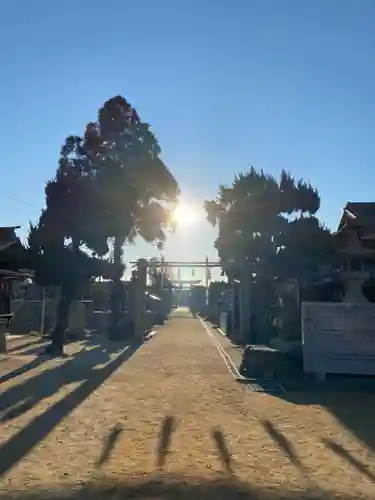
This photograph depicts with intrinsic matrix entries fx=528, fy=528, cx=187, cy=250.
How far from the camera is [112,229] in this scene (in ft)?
66.7

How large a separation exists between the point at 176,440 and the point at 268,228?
51.9 ft

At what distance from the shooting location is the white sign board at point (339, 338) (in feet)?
39.4

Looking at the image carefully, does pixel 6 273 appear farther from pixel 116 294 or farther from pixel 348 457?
pixel 348 457

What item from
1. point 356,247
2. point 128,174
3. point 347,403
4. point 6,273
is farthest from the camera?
point 128,174

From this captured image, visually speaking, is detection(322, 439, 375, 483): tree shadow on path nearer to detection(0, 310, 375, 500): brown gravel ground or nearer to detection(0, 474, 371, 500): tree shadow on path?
detection(0, 310, 375, 500): brown gravel ground

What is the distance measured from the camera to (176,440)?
7.25 m

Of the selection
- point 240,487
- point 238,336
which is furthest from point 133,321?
point 240,487

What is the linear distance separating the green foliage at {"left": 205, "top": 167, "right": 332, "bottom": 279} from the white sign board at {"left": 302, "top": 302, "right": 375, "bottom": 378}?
23.8ft

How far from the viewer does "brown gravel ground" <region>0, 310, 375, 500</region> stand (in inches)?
209

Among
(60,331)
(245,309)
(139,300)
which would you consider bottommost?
(60,331)

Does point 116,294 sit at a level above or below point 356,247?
below

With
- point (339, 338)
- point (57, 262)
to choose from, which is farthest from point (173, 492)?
point (57, 262)

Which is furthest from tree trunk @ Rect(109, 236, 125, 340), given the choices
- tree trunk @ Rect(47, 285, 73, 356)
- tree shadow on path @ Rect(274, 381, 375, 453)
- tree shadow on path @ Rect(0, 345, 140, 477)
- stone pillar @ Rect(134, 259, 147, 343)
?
tree shadow on path @ Rect(274, 381, 375, 453)

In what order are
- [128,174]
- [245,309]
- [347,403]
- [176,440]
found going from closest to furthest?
[176,440]
[347,403]
[128,174]
[245,309]
